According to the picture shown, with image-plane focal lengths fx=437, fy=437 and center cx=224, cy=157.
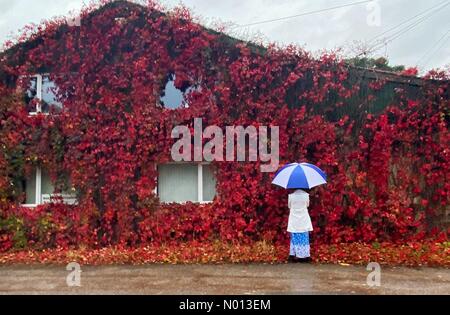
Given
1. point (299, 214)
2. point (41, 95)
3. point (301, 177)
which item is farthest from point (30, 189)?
point (301, 177)

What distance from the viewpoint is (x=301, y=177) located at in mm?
8383

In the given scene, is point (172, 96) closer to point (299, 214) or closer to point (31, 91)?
point (31, 91)

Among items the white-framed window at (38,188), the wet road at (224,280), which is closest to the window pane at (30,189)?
the white-framed window at (38,188)

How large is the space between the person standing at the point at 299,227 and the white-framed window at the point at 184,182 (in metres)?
2.62

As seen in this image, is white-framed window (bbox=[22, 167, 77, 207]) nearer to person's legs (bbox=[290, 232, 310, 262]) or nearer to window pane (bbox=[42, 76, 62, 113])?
window pane (bbox=[42, 76, 62, 113])

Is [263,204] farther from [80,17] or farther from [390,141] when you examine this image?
[80,17]

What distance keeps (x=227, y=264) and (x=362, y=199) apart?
3828 mm

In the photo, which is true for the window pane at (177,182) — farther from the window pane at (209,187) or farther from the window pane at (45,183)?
the window pane at (45,183)

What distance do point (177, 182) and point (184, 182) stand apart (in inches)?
7.0

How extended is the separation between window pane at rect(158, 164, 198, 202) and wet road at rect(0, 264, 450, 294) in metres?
2.58

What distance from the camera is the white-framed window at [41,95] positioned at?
11055mm

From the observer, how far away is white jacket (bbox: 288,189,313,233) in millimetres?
8703

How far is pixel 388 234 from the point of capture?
10398mm
